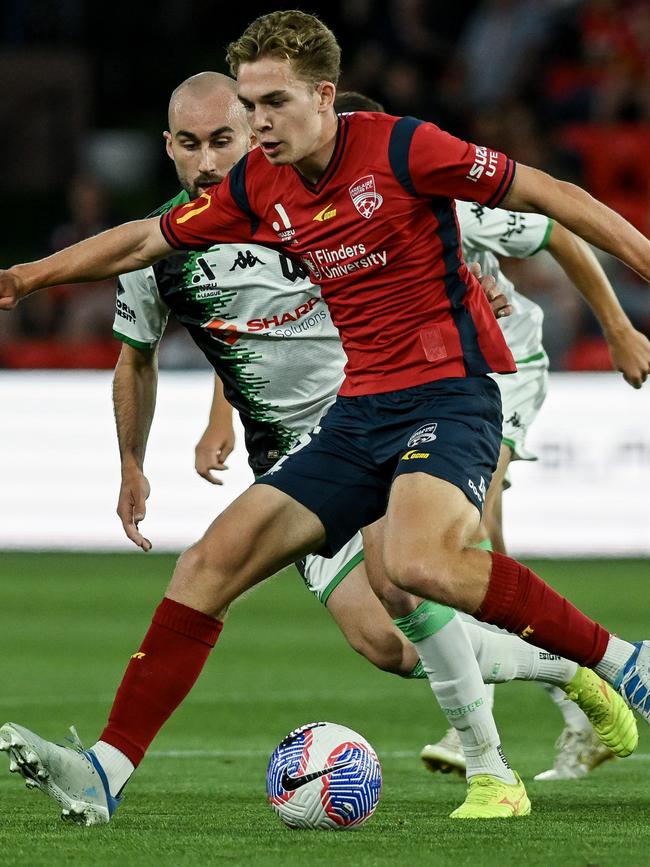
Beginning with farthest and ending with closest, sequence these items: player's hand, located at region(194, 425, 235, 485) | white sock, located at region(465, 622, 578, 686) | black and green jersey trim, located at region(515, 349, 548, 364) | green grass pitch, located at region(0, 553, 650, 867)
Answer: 1. black and green jersey trim, located at region(515, 349, 548, 364)
2. player's hand, located at region(194, 425, 235, 485)
3. white sock, located at region(465, 622, 578, 686)
4. green grass pitch, located at region(0, 553, 650, 867)

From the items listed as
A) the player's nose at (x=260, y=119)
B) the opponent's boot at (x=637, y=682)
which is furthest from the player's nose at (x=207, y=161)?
the opponent's boot at (x=637, y=682)

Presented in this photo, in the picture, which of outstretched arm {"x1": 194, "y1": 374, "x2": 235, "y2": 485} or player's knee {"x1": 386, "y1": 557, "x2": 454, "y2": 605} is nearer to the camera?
player's knee {"x1": 386, "y1": 557, "x2": 454, "y2": 605}

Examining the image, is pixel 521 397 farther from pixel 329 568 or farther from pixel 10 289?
pixel 10 289

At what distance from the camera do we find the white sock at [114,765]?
4863 mm

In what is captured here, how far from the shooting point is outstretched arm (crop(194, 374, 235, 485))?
21.6 feet

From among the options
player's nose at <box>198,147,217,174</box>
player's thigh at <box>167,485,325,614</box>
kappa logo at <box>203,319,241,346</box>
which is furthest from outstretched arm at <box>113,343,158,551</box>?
player's thigh at <box>167,485,325,614</box>

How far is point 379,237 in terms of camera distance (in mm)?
5008

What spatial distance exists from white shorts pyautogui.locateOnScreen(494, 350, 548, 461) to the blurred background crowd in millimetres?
5818

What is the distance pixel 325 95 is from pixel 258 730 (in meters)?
3.15

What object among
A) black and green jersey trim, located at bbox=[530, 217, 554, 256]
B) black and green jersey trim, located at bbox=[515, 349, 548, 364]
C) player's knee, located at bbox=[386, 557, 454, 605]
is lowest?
black and green jersey trim, located at bbox=[515, 349, 548, 364]

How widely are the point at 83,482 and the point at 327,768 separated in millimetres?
9083

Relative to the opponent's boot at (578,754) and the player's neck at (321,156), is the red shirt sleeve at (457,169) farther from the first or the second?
the opponent's boot at (578,754)

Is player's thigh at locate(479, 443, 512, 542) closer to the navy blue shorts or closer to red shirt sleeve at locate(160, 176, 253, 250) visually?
the navy blue shorts

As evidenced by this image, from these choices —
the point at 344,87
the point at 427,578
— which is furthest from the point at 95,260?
the point at 344,87
